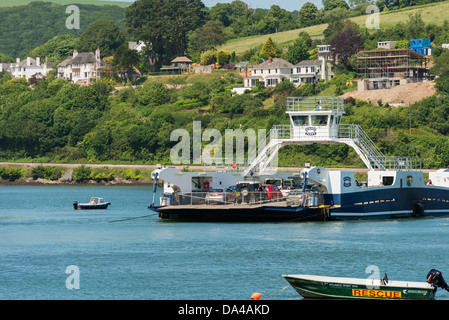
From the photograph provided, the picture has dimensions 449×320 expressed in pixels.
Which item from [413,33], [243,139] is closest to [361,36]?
A: [413,33]

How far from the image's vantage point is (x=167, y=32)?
7087 inches

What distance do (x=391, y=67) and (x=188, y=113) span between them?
3525cm

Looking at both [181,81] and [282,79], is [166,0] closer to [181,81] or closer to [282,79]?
[181,81]

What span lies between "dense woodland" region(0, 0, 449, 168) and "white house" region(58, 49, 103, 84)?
295 inches

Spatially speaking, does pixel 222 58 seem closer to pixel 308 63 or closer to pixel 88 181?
pixel 308 63

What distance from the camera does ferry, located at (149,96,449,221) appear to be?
5631 centimetres

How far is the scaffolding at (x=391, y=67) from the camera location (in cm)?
13725

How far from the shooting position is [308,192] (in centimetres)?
5581

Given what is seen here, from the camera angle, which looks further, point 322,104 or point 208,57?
point 208,57

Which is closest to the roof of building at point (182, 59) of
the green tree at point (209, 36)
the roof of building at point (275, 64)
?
the green tree at point (209, 36)

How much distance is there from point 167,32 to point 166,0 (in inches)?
286

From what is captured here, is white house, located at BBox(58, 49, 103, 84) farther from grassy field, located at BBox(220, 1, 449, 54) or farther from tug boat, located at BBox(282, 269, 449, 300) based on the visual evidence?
tug boat, located at BBox(282, 269, 449, 300)

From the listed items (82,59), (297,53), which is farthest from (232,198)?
(82,59)

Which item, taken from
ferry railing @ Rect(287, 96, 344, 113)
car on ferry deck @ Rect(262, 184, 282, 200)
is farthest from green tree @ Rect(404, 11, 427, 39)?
car on ferry deck @ Rect(262, 184, 282, 200)
